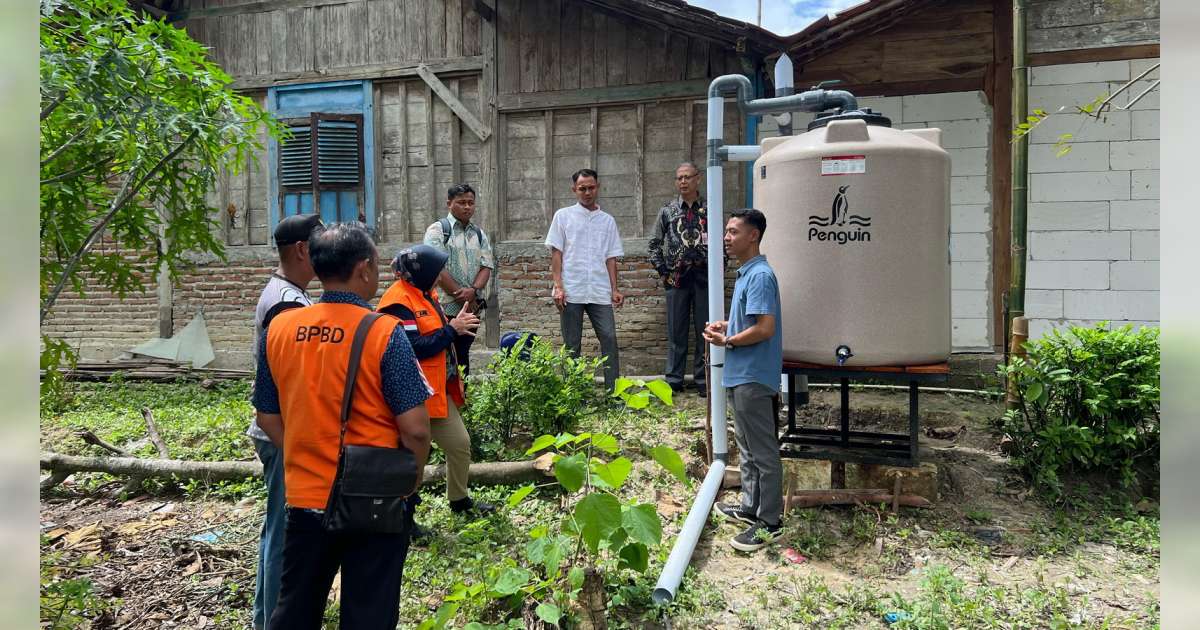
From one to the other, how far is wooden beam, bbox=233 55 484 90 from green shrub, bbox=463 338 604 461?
4.55m

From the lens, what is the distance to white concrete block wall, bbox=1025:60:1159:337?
671 cm

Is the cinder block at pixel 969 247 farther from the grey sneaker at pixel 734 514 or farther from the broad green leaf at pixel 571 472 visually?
the broad green leaf at pixel 571 472

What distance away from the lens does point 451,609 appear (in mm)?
2861

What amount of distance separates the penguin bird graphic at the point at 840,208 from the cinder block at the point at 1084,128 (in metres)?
3.69

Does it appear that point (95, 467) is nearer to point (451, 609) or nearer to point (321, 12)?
point (451, 609)

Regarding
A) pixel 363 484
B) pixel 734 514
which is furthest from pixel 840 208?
pixel 363 484

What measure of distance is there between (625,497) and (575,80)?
5219mm

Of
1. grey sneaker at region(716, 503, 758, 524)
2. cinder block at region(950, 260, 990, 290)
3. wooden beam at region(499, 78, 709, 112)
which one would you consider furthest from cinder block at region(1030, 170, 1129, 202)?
grey sneaker at region(716, 503, 758, 524)

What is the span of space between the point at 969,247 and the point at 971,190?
20.9 inches

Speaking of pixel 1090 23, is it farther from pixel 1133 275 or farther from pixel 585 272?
pixel 585 272

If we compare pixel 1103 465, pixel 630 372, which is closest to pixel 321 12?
pixel 630 372

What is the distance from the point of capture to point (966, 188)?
7211mm

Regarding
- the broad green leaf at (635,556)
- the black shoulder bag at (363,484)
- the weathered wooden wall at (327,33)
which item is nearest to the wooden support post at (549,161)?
the weathered wooden wall at (327,33)

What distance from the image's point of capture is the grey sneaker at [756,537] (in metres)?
4.07
